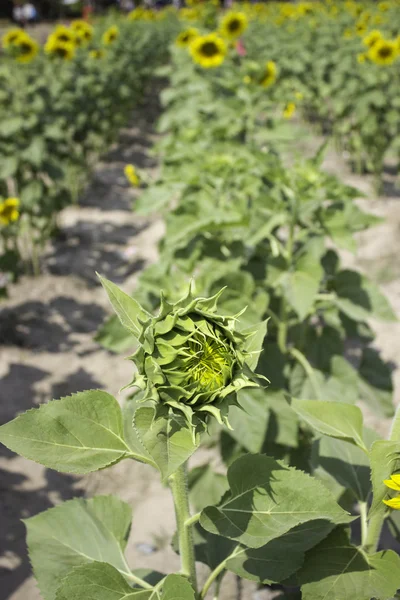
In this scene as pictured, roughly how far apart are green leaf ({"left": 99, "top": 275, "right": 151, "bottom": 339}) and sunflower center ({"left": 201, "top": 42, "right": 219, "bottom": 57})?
4.08m

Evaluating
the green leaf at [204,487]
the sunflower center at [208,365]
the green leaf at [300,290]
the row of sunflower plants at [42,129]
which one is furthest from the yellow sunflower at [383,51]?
the sunflower center at [208,365]

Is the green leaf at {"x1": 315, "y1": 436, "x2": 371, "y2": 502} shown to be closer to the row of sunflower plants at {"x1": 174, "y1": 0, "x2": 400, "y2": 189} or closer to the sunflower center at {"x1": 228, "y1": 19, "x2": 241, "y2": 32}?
the row of sunflower plants at {"x1": 174, "y1": 0, "x2": 400, "y2": 189}

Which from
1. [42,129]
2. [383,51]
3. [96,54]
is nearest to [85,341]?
[42,129]

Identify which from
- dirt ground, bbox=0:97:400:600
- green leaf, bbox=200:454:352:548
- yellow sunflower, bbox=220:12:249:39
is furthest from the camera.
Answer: yellow sunflower, bbox=220:12:249:39

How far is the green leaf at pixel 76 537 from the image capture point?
1020 millimetres

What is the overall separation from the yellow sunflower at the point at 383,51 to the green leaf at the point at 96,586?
5679 mm

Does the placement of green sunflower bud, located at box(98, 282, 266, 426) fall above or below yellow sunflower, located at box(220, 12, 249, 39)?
below

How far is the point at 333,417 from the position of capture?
0.95 m

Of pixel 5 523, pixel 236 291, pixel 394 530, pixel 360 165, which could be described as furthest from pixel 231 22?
pixel 394 530

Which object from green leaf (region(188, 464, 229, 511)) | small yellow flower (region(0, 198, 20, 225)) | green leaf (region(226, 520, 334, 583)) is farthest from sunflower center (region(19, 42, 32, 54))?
green leaf (region(226, 520, 334, 583))

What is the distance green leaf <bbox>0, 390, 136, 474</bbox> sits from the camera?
79 cm

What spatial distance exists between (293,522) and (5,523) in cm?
185

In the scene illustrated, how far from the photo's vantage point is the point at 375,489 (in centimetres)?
84

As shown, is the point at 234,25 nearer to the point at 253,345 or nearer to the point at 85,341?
the point at 85,341
